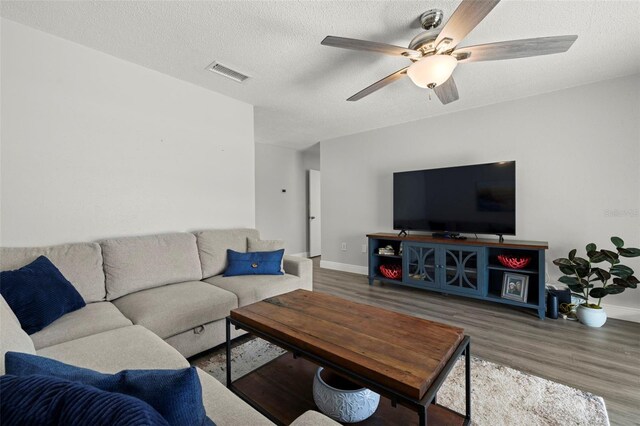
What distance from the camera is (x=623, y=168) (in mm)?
2586

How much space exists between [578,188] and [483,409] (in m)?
2.66

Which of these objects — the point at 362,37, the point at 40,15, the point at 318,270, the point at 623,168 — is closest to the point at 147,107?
the point at 40,15

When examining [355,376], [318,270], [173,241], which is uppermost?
[173,241]

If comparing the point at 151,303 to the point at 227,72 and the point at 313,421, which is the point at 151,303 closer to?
the point at 313,421

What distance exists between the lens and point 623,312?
2574mm

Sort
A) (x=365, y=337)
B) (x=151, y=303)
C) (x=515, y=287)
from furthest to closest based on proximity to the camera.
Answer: (x=515, y=287) → (x=151, y=303) → (x=365, y=337)

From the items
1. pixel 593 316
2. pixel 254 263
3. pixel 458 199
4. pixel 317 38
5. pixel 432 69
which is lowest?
pixel 593 316

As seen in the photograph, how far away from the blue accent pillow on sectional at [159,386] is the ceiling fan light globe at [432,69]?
77.4 inches

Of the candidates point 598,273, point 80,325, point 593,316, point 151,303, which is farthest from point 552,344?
point 80,325

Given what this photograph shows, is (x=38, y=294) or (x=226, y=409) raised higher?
(x=38, y=294)

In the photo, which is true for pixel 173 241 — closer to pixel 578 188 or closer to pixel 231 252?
pixel 231 252

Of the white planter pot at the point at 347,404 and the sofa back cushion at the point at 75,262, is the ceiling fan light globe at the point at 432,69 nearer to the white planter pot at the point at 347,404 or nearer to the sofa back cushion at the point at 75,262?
the white planter pot at the point at 347,404

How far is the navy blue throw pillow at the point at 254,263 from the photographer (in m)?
2.51

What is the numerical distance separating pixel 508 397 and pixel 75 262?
2919 mm
